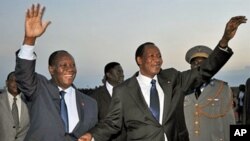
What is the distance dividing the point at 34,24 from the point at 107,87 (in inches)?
164

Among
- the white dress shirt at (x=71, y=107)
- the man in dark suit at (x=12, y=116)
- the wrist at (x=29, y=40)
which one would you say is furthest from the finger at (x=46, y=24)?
the man in dark suit at (x=12, y=116)

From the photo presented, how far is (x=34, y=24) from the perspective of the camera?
5895 millimetres

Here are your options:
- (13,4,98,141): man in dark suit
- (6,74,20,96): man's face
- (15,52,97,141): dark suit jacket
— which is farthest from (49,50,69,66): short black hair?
(6,74,20,96): man's face

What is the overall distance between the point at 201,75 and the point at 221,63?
0.27 m

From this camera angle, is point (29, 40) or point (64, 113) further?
point (64, 113)

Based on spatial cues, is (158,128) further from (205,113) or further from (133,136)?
(205,113)

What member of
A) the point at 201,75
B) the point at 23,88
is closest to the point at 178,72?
the point at 201,75

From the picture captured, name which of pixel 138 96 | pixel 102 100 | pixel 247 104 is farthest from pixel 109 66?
pixel 138 96

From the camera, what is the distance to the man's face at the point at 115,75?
10304mm

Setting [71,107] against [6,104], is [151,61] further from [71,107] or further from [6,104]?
[6,104]

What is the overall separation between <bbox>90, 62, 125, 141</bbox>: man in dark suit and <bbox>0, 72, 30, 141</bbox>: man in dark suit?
45.9 inches

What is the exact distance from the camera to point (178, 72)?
6.57 metres

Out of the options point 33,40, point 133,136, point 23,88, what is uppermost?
point 33,40

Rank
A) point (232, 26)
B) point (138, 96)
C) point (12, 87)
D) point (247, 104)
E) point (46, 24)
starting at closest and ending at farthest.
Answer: point (46, 24), point (232, 26), point (138, 96), point (247, 104), point (12, 87)
